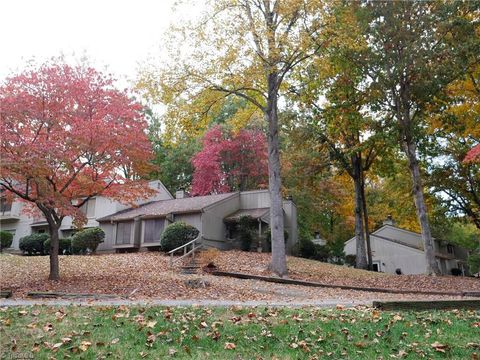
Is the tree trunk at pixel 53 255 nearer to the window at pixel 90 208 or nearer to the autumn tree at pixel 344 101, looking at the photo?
the autumn tree at pixel 344 101

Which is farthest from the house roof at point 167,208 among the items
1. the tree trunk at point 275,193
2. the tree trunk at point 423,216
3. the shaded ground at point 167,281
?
the tree trunk at point 423,216

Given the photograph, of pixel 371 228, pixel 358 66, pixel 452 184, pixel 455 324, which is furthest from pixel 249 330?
pixel 371 228

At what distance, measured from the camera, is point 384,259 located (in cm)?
3522

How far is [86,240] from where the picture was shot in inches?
949

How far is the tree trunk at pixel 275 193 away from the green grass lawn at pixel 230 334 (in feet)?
30.9

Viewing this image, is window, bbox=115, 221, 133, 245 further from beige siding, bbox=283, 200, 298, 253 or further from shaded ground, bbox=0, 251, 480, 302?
beige siding, bbox=283, 200, 298, 253

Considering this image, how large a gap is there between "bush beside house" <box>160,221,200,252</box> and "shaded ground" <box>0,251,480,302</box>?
692 millimetres

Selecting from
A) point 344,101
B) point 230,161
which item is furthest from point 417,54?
point 230,161

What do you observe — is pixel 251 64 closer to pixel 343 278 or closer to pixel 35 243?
pixel 343 278

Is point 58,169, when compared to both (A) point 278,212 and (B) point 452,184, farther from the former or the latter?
(B) point 452,184

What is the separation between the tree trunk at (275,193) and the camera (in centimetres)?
1691

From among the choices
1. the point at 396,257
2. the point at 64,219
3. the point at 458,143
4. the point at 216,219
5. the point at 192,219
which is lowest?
the point at 396,257

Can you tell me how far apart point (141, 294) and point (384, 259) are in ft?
92.4

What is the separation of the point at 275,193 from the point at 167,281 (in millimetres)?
5910
